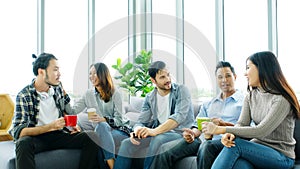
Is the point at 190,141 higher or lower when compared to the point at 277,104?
lower

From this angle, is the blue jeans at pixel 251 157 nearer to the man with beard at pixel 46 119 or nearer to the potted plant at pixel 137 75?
the man with beard at pixel 46 119

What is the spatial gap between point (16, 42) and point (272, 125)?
12.0 ft

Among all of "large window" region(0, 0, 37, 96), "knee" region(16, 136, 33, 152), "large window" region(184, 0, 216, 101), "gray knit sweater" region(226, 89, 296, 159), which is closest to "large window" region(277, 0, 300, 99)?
"large window" region(184, 0, 216, 101)

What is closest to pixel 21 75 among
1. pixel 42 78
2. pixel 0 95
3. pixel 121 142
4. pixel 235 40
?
pixel 0 95


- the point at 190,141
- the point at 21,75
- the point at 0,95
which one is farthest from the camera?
the point at 21,75

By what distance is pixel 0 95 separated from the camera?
3.88 meters

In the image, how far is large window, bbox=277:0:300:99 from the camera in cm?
374

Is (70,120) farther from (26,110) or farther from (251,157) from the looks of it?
(251,157)

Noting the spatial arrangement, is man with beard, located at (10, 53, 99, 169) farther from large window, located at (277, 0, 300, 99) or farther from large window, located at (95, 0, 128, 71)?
large window, located at (277, 0, 300, 99)

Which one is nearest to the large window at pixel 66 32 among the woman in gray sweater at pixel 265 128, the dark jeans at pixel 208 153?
the dark jeans at pixel 208 153

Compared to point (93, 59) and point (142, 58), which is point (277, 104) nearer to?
point (142, 58)

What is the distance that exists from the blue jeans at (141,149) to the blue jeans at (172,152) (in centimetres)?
5

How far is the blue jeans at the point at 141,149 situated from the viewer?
8.07 ft

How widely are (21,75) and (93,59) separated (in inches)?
38.9
